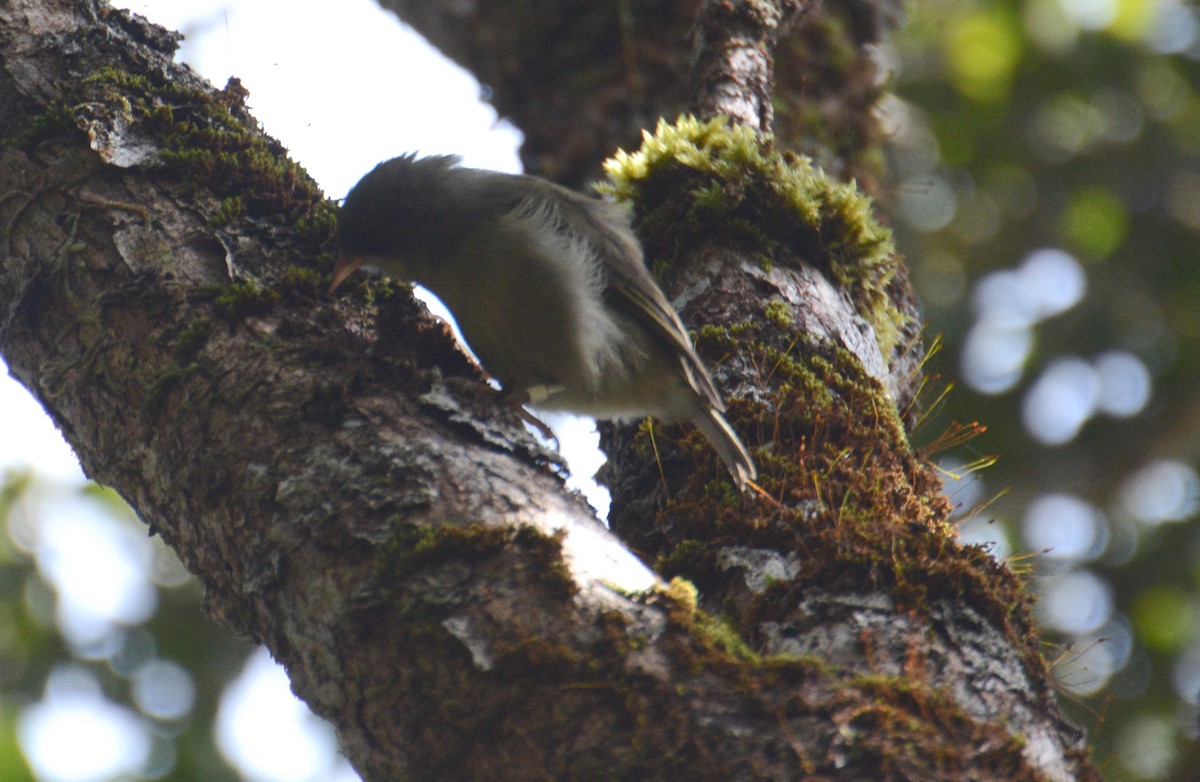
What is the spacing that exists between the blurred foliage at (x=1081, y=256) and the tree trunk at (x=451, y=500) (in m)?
4.46

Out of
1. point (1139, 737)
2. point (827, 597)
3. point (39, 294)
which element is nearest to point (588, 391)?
point (827, 597)

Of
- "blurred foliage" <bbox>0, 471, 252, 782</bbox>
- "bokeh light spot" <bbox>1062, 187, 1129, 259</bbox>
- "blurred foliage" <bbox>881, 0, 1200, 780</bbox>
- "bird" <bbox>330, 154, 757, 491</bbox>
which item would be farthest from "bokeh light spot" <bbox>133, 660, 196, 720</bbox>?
"bokeh light spot" <bbox>1062, 187, 1129, 259</bbox>

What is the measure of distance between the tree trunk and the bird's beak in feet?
0.23

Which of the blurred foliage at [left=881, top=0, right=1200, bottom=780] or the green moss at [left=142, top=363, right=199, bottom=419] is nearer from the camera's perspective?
the green moss at [left=142, top=363, right=199, bottom=419]

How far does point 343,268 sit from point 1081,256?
7.27m

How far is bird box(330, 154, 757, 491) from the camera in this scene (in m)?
4.01

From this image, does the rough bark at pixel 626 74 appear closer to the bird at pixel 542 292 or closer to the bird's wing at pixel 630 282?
the bird's wing at pixel 630 282

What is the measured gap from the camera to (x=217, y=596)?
8.87ft

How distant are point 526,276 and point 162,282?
57.3 inches

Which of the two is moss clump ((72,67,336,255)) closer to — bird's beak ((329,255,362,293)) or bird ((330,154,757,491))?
bird's beak ((329,255,362,293))

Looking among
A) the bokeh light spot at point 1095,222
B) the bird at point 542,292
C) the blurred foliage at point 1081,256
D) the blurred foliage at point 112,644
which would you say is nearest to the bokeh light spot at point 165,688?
the blurred foliage at point 112,644

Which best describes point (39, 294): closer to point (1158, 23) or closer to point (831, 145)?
point (831, 145)

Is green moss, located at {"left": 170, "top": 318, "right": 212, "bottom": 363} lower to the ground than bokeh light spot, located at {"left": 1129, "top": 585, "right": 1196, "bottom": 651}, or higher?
higher

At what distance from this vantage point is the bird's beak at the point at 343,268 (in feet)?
10.4
